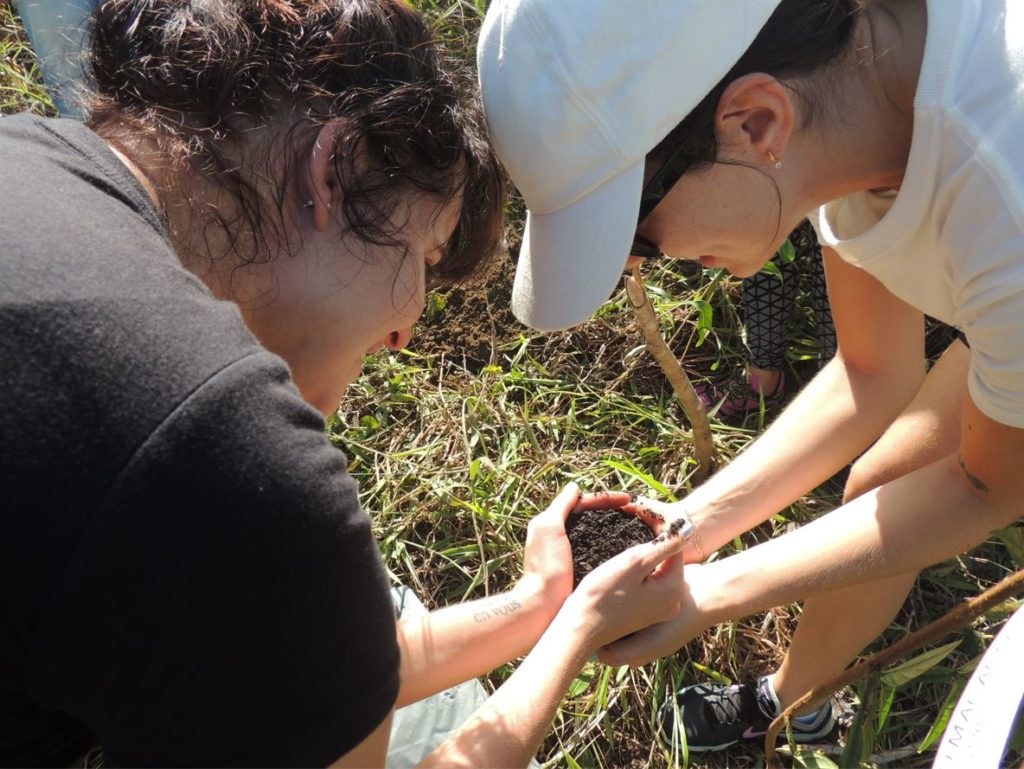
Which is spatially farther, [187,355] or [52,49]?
[52,49]

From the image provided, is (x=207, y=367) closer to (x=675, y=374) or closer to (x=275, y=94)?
(x=275, y=94)

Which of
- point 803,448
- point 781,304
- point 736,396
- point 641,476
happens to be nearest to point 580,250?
point 803,448

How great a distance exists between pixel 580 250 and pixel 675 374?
830 mm

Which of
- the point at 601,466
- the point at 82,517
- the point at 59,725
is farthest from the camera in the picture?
the point at 601,466

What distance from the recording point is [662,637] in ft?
5.85

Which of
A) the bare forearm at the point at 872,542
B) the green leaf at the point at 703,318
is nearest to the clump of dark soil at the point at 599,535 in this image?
the bare forearm at the point at 872,542

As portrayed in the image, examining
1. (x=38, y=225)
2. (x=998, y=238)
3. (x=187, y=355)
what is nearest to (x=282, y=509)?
(x=187, y=355)

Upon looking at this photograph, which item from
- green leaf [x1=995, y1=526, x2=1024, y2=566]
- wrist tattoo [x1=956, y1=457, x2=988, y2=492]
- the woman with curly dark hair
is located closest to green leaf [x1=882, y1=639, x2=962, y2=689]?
green leaf [x1=995, y1=526, x2=1024, y2=566]

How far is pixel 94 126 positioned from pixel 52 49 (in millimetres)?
1333

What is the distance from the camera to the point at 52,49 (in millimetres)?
2316

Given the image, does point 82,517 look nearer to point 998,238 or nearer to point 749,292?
point 998,238

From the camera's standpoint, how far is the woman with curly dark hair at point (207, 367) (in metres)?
0.85

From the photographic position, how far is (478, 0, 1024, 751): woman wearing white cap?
1.25 metres

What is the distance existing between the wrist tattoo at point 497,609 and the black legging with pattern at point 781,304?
3.93 ft
